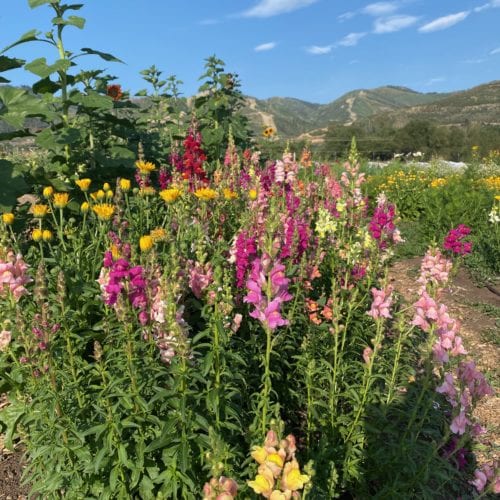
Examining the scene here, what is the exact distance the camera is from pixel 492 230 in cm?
760

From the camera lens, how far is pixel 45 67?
3984 millimetres

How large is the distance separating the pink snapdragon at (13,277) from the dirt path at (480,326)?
2494 millimetres

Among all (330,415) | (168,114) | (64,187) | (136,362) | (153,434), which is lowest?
(330,415)

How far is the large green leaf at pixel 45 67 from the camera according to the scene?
12.9 ft

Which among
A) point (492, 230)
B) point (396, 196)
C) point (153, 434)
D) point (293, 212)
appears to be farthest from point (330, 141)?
point (153, 434)

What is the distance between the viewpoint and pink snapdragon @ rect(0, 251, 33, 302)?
2.33m

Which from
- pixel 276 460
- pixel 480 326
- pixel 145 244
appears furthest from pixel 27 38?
pixel 480 326

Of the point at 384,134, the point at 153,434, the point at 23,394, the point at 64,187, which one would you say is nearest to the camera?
the point at 153,434

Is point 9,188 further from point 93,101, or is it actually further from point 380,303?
point 380,303

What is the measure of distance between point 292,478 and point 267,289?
0.85 meters

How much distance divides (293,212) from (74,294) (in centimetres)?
199

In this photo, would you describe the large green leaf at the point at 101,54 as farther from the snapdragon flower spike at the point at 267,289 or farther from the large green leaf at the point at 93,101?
the snapdragon flower spike at the point at 267,289

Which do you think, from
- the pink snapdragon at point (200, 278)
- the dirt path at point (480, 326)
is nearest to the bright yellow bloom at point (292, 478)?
the pink snapdragon at point (200, 278)

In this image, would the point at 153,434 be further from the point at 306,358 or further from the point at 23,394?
the point at 23,394
